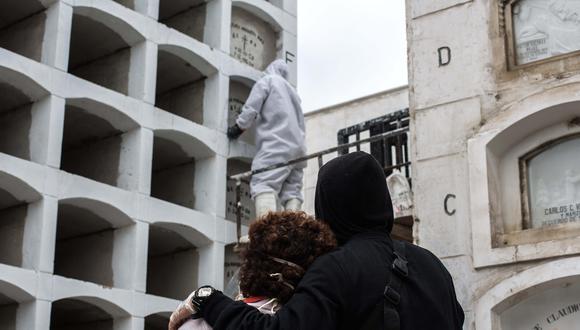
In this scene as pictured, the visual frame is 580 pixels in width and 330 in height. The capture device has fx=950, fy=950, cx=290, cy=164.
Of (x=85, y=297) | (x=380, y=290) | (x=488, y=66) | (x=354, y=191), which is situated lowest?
(x=380, y=290)

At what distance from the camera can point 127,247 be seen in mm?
8188

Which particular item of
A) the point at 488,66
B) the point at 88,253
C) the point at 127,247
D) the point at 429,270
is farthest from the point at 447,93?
the point at 429,270

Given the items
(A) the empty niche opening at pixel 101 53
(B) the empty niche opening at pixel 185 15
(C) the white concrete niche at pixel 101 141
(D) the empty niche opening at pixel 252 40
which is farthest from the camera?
(D) the empty niche opening at pixel 252 40

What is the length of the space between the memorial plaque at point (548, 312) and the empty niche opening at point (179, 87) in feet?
13.7

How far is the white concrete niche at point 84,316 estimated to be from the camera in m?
7.99

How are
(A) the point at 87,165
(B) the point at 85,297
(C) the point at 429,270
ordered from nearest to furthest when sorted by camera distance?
(C) the point at 429,270, (B) the point at 85,297, (A) the point at 87,165

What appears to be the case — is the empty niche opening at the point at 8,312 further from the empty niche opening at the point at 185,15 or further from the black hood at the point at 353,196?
the black hood at the point at 353,196

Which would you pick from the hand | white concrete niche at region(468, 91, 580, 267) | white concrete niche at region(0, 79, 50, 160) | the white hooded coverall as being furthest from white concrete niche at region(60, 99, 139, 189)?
the hand

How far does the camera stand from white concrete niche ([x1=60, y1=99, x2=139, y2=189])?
8.29 m

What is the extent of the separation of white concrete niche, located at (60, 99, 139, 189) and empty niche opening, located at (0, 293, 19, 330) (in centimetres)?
144

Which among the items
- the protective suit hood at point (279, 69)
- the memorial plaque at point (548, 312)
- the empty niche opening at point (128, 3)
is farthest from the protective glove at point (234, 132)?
the memorial plaque at point (548, 312)

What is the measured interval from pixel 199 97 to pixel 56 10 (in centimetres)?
187

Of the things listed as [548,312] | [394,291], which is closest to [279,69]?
[548,312]

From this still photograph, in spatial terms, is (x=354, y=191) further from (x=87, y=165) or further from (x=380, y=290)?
(x=87, y=165)
